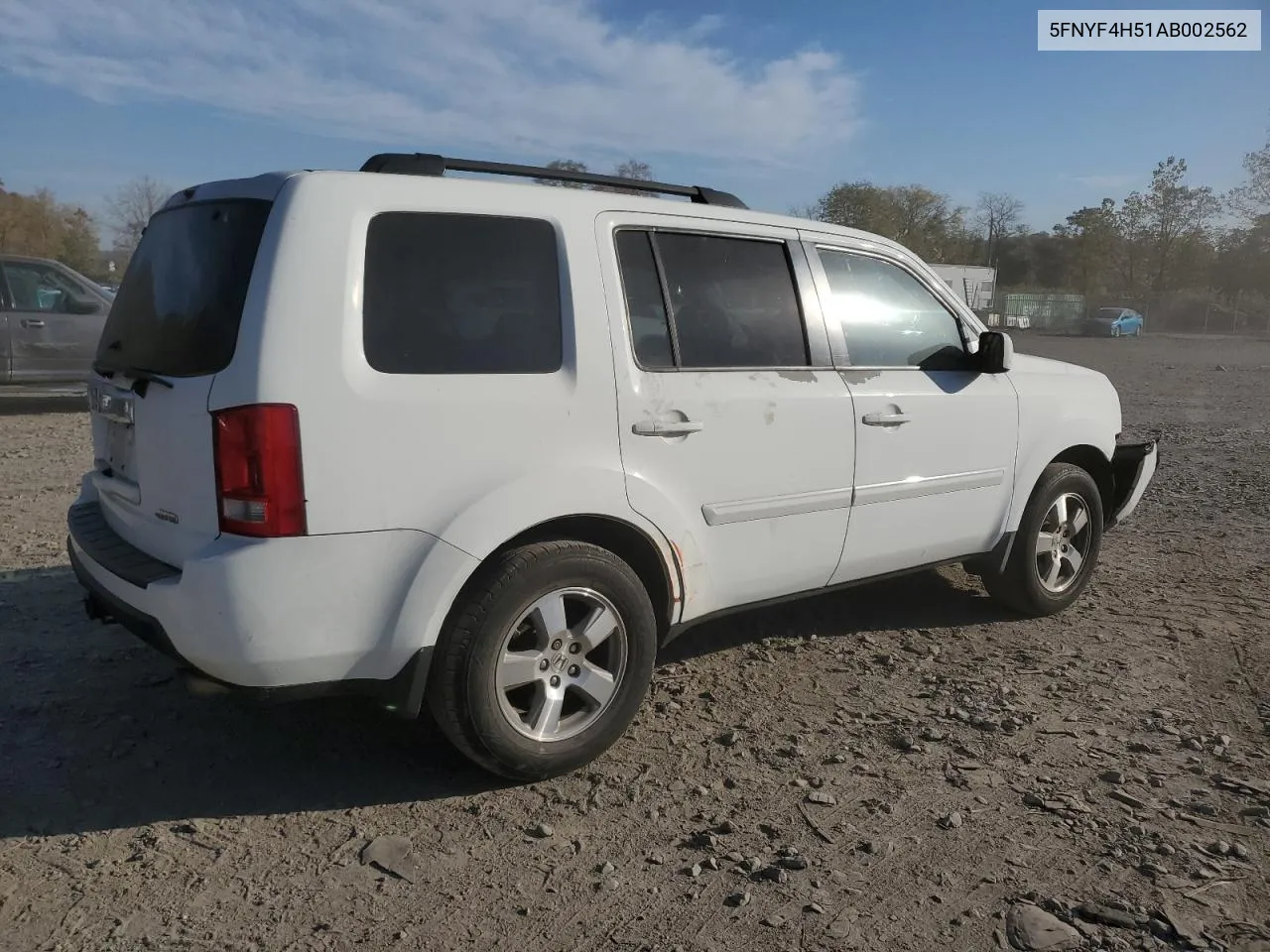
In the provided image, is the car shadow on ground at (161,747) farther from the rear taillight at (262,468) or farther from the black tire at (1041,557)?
the black tire at (1041,557)

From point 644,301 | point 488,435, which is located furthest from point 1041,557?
point 488,435

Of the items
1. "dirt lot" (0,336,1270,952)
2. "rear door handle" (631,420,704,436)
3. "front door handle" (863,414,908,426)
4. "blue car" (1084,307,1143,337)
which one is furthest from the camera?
"blue car" (1084,307,1143,337)

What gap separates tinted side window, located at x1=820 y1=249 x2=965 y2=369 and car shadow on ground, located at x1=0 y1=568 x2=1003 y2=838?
1496mm

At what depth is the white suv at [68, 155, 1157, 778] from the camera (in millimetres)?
2779

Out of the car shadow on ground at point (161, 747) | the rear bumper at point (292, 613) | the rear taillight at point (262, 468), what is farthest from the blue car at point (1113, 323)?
the rear taillight at point (262, 468)

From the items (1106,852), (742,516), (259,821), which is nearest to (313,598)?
(259,821)

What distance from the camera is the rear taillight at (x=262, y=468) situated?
2.71 m

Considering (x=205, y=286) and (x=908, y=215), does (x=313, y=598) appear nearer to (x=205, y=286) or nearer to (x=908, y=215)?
(x=205, y=286)

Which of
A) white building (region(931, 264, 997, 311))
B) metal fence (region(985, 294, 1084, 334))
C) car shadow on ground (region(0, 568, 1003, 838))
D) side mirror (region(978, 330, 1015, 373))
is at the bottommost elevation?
car shadow on ground (region(0, 568, 1003, 838))

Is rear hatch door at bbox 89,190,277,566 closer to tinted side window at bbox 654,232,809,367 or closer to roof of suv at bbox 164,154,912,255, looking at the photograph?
roof of suv at bbox 164,154,912,255

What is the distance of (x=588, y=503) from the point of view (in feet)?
10.6

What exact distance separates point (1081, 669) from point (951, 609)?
3.01 ft

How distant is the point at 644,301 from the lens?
138 inches

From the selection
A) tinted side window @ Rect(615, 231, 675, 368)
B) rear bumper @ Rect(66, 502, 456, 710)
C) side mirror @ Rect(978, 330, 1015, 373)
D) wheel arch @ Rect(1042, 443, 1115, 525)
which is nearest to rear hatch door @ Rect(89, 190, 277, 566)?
rear bumper @ Rect(66, 502, 456, 710)
